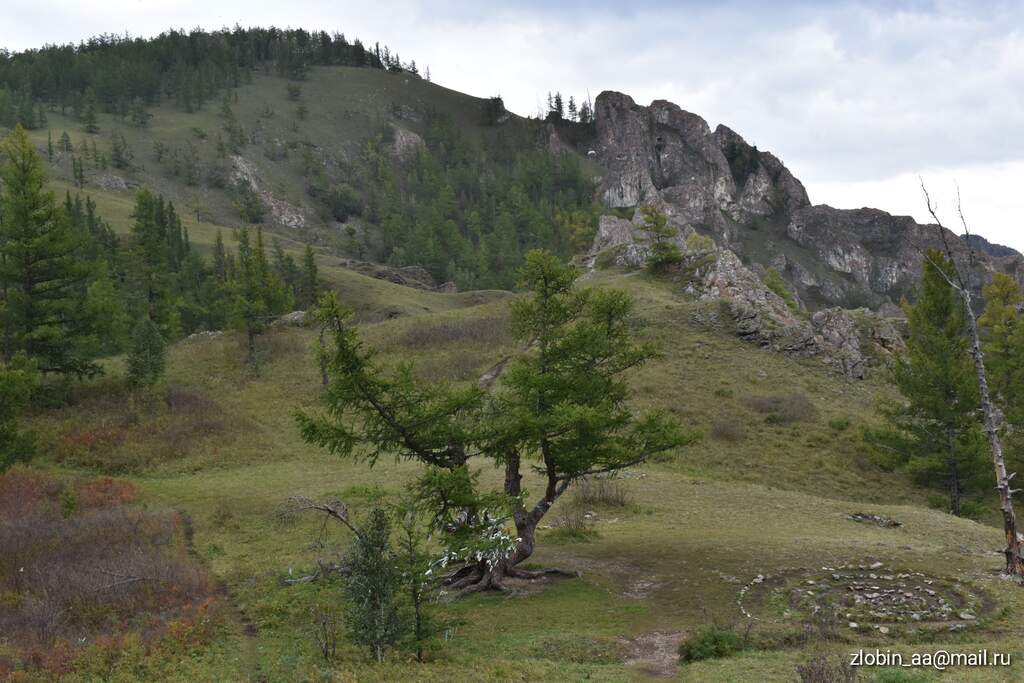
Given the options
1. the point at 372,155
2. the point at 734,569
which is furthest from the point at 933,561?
the point at 372,155

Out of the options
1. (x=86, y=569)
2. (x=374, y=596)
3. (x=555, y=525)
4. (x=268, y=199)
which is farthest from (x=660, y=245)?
(x=268, y=199)

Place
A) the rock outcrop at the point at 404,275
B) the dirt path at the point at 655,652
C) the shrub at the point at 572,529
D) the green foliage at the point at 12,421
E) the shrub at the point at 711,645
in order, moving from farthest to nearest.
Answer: the rock outcrop at the point at 404,275, the green foliage at the point at 12,421, the shrub at the point at 572,529, the shrub at the point at 711,645, the dirt path at the point at 655,652

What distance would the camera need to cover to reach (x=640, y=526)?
25.1 metres

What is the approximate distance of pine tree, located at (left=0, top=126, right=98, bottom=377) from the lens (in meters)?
37.8

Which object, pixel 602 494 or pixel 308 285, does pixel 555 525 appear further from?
pixel 308 285

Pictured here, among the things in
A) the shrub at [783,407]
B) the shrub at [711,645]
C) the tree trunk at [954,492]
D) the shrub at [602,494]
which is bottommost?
the tree trunk at [954,492]

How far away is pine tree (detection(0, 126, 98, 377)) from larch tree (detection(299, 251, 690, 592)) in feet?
95.0

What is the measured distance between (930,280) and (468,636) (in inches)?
1274

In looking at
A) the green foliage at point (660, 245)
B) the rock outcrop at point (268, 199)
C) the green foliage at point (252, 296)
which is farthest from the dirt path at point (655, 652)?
the rock outcrop at point (268, 199)

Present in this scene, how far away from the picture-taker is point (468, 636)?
1514cm

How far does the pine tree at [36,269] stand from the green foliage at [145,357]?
2956mm

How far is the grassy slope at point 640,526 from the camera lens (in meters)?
13.8

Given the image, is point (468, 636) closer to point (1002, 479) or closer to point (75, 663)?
point (75, 663)

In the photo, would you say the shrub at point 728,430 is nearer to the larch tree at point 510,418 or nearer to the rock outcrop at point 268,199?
the larch tree at point 510,418
